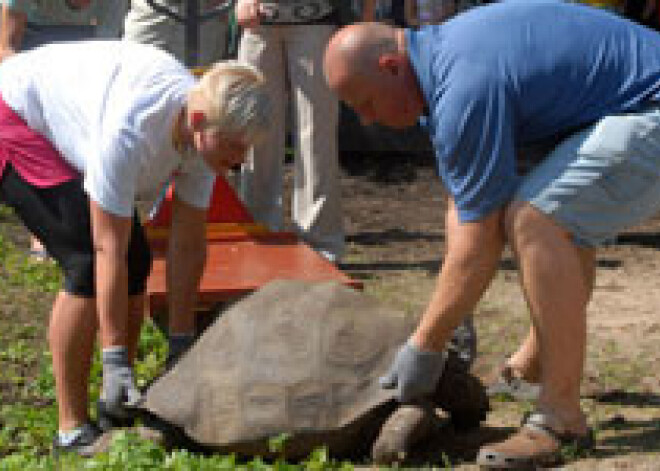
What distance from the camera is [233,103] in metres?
4.11

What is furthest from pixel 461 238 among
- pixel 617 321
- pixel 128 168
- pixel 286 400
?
pixel 617 321

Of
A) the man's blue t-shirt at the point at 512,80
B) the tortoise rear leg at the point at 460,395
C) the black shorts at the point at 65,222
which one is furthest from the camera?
the tortoise rear leg at the point at 460,395

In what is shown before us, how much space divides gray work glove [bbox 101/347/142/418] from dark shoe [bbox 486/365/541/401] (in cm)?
137

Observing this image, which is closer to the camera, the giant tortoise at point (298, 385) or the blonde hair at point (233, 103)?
the blonde hair at point (233, 103)

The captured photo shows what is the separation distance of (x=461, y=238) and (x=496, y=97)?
16.9 inches

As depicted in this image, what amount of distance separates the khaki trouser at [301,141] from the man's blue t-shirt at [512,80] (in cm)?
266

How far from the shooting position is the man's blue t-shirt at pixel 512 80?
3951mm

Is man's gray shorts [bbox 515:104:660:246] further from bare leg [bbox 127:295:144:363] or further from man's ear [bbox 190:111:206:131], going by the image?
bare leg [bbox 127:295:144:363]

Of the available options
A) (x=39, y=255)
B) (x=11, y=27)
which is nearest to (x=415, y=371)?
(x=11, y=27)

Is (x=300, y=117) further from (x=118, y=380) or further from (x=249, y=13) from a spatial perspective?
(x=118, y=380)

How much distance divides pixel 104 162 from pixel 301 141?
2.88 m

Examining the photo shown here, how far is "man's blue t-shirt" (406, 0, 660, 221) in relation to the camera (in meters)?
3.95

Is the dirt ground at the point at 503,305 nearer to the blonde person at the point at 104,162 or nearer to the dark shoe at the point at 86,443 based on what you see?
the dark shoe at the point at 86,443

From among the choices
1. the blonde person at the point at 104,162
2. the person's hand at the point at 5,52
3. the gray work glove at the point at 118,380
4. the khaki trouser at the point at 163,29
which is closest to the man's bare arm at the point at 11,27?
the person's hand at the point at 5,52
